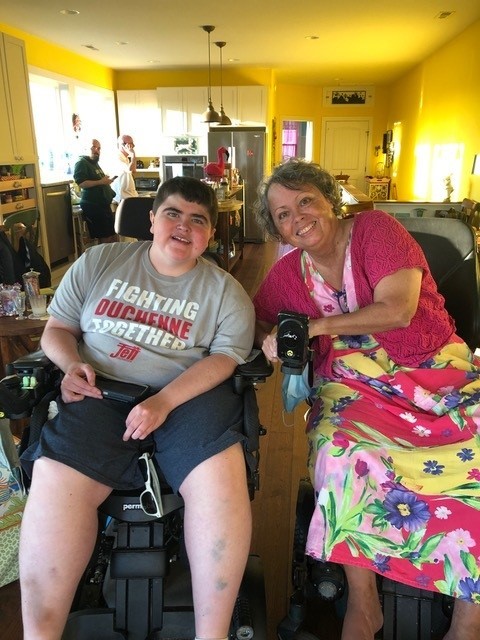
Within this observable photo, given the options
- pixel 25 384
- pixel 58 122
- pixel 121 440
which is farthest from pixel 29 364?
pixel 58 122

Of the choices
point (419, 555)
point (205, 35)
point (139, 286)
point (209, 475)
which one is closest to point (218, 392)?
point (209, 475)

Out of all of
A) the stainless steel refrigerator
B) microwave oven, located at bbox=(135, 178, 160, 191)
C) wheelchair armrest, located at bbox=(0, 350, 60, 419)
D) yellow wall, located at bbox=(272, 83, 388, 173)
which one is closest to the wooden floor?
wheelchair armrest, located at bbox=(0, 350, 60, 419)

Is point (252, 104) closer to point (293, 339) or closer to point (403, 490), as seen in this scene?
point (293, 339)

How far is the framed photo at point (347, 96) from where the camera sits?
10.5 metres

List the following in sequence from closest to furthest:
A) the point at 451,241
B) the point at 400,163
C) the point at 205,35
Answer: the point at 451,241 → the point at 205,35 → the point at 400,163

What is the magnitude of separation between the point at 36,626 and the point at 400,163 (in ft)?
30.1

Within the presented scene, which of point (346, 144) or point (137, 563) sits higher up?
point (346, 144)

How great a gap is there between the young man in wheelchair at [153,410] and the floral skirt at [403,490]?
0.68ft

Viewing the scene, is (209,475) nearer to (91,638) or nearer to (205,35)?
(91,638)

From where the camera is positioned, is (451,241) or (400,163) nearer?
(451,241)

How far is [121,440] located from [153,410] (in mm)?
106

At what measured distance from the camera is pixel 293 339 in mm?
1253

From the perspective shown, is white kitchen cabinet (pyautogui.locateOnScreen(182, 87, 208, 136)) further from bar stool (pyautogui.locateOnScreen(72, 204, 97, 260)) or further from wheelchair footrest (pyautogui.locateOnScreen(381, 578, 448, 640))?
wheelchair footrest (pyautogui.locateOnScreen(381, 578, 448, 640))

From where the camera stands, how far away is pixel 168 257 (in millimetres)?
1419
